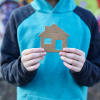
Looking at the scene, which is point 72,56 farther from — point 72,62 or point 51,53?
point 51,53

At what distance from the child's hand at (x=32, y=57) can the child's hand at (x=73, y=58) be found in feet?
0.34

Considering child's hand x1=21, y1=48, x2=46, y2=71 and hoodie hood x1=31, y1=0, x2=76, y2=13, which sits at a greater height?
hoodie hood x1=31, y1=0, x2=76, y2=13

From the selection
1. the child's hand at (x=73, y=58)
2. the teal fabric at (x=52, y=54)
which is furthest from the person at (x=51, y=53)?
the child's hand at (x=73, y=58)

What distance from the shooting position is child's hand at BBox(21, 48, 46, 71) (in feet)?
2.23

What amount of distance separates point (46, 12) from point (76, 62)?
16.2 inches

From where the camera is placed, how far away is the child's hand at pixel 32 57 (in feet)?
2.23

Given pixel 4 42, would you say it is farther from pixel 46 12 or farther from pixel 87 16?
pixel 87 16

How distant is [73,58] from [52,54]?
218 mm

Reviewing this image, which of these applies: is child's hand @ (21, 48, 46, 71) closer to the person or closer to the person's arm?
the person

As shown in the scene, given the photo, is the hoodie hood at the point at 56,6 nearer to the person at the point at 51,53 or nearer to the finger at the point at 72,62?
the person at the point at 51,53

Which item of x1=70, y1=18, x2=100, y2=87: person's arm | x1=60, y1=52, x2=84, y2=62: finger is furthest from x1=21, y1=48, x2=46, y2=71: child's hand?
x1=70, y1=18, x2=100, y2=87: person's arm

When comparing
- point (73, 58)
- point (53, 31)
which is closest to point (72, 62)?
point (73, 58)

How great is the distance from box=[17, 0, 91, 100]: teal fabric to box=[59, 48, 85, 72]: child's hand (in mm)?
187

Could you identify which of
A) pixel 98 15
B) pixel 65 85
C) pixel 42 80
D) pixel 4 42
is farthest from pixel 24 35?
pixel 98 15
